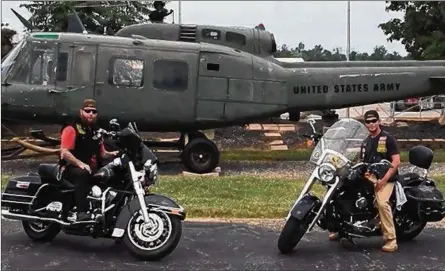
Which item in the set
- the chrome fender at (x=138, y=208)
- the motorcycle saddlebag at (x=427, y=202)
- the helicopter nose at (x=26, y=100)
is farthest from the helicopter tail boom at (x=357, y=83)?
the chrome fender at (x=138, y=208)

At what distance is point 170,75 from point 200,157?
6.01 feet

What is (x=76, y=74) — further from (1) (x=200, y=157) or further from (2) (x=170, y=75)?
(1) (x=200, y=157)

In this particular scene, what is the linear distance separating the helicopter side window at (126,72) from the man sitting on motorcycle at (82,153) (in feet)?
20.6

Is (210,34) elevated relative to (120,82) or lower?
elevated

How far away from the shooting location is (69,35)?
1334 centimetres

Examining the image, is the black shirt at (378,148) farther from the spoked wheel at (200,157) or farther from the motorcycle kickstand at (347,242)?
the spoked wheel at (200,157)

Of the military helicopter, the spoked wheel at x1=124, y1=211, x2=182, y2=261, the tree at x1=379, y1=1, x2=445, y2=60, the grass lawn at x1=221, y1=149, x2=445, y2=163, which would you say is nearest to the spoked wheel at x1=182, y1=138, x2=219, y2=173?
the military helicopter

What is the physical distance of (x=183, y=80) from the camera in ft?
44.4

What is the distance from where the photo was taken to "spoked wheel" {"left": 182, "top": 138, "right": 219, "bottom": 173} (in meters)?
14.1

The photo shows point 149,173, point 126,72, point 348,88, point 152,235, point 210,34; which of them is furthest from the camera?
point 348,88

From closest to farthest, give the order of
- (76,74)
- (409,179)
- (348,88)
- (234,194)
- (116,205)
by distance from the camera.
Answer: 1. (116,205)
2. (409,179)
3. (234,194)
4. (76,74)
5. (348,88)

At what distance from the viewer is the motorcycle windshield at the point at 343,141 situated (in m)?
7.00

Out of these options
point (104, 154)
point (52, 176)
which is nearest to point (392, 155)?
point (104, 154)

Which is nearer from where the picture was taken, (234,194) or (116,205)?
(116,205)
